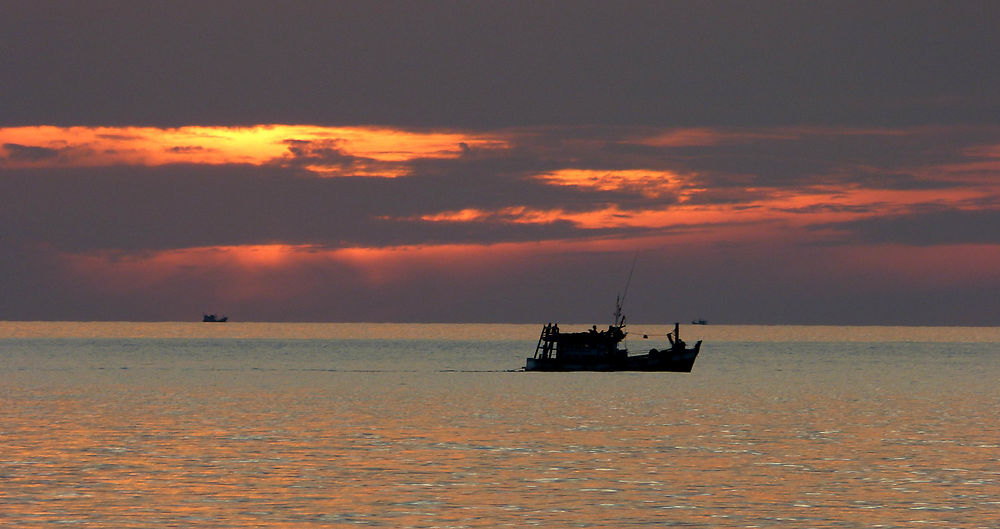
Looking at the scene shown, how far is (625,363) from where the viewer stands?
132 meters

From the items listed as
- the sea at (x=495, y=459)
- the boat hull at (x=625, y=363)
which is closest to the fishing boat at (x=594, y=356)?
the boat hull at (x=625, y=363)

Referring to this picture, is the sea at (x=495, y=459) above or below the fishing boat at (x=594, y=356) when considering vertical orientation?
below

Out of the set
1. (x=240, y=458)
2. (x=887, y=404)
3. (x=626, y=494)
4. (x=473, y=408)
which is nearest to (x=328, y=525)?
(x=626, y=494)

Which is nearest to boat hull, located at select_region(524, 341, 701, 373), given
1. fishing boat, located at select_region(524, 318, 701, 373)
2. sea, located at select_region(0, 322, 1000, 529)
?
fishing boat, located at select_region(524, 318, 701, 373)

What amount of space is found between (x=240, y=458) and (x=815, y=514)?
22458 mm

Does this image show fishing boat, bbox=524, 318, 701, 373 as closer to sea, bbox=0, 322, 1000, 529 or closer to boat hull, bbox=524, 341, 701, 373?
boat hull, bbox=524, 341, 701, 373

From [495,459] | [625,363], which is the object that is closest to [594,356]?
[625,363]

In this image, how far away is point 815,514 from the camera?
3791 cm

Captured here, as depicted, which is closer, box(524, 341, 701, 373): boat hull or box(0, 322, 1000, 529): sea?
box(0, 322, 1000, 529): sea

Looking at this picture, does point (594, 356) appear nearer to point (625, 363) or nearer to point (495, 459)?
point (625, 363)

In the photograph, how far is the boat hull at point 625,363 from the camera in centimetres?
13062

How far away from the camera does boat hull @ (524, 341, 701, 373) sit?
→ 13062 cm

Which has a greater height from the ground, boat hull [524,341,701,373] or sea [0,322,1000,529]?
boat hull [524,341,701,373]

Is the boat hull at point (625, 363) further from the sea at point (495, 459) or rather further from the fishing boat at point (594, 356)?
the sea at point (495, 459)
